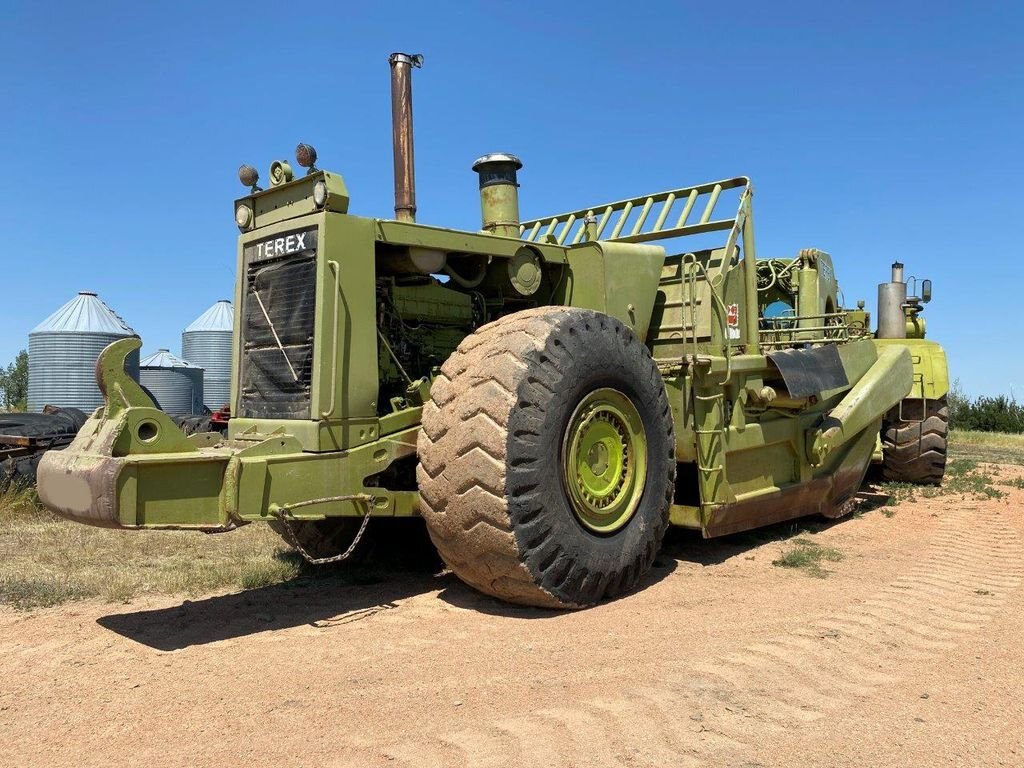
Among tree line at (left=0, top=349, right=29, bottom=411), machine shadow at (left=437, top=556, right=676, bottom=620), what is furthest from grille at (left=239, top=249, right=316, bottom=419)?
tree line at (left=0, top=349, right=29, bottom=411)

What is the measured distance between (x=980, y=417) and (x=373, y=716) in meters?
30.7

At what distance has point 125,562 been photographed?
6.48 metres

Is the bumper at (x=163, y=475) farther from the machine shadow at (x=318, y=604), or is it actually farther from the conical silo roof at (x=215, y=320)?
the conical silo roof at (x=215, y=320)

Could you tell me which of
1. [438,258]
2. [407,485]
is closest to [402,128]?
[438,258]

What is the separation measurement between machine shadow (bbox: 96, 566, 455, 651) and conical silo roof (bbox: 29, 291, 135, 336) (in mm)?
10754

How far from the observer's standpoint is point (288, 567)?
611 cm

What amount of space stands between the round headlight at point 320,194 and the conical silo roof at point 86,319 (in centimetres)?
1124

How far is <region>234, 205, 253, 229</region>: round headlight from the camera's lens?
18.9 ft

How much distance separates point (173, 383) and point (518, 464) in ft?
46.9

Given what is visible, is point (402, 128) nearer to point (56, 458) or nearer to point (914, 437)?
point (56, 458)

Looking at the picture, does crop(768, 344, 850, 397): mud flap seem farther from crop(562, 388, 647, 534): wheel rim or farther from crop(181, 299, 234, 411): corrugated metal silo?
crop(181, 299, 234, 411): corrugated metal silo

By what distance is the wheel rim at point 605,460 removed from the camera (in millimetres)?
5090

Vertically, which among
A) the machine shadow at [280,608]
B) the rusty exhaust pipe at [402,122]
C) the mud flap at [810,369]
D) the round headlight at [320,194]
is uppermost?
the rusty exhaust pipe at [402,122]

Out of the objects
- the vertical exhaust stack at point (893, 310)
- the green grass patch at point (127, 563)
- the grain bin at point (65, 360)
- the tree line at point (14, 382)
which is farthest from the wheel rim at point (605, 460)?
the tree line at point (14, 382)
